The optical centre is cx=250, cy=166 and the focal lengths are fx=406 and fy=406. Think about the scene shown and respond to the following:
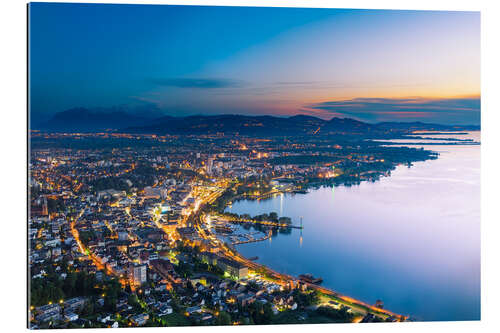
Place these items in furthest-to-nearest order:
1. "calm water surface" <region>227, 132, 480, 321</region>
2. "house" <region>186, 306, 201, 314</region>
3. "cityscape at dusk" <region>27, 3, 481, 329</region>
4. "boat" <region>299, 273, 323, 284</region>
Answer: "boat" <region>299, 273, 323, 284</region>
"calm water surface" <region>227, 132, 480, 321</region>
"cityscape at dusk" <region>27, 3, 481, 329</region>
"house" <region>186, 306, 201, 314</region>

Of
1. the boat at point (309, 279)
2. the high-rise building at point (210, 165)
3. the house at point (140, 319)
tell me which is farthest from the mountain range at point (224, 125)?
the house at point (140, 319)

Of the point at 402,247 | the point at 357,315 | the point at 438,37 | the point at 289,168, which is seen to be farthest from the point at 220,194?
the point at 438,37

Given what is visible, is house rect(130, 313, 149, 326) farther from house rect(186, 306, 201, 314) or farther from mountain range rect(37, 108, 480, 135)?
mountain range rect(37, 108, 480, 135)

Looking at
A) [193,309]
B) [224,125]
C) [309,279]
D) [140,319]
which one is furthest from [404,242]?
[140,319]

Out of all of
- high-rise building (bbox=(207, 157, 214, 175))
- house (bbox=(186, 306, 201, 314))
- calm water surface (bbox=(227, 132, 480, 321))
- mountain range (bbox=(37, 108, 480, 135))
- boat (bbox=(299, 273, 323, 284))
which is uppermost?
mountain range (bbox=(37, 108, 480, 135))

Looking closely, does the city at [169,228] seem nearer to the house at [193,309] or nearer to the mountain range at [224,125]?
the house at [193,309]

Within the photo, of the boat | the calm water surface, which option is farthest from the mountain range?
the boat

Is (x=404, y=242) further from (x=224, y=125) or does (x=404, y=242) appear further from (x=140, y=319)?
(x=140, y=319)

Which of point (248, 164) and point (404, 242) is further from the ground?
point (248, 164)
